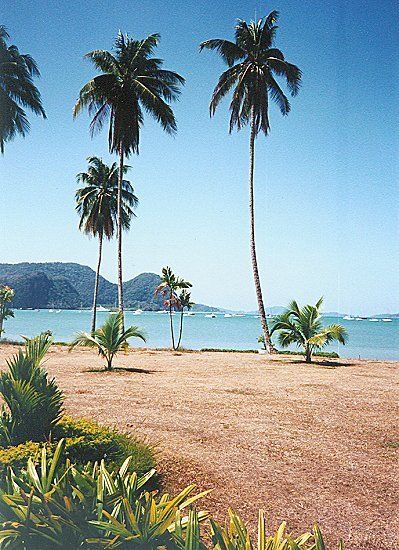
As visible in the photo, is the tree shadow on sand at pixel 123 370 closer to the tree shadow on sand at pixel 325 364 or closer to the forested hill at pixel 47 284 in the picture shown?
the forested hill at pixel 47 284

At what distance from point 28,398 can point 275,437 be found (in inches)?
100.0

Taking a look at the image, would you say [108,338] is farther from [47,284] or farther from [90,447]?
[90,447]

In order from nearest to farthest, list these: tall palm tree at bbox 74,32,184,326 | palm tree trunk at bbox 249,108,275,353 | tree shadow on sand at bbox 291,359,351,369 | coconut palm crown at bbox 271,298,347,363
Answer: tree shadow on sand at bbox 291,359,351,369, coconut palm crown at bbox 271,298,347,363, palm tree trunk at bbox 249,108,275,353, tall palm tree at bbox 74,32,184,326

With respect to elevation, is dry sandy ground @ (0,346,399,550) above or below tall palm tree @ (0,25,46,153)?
below

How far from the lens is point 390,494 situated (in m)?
3.47

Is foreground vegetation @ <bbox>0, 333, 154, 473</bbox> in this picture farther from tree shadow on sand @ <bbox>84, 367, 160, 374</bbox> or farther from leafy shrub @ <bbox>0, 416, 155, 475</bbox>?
tree shadow on sand @ <bbox>84, 367, 160, 374</bbox>

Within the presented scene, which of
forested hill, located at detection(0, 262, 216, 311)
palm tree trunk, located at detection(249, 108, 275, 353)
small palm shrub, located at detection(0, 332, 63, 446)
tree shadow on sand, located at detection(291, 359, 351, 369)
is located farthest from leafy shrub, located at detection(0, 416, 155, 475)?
palm tree trunk, located at detection(249, 108, 275, 353)

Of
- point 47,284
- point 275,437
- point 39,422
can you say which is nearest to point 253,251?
point 47,284

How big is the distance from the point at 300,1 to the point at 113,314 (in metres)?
8.00

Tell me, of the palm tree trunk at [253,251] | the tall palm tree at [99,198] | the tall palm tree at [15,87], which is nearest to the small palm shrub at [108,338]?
the tall palm tree at [15,87]

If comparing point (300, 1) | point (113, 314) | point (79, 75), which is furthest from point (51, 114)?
point (113, 314)

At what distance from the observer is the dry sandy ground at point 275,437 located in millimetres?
3166

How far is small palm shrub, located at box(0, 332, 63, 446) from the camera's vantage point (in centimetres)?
321

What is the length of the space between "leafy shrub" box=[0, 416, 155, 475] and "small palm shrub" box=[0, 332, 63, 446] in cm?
11
